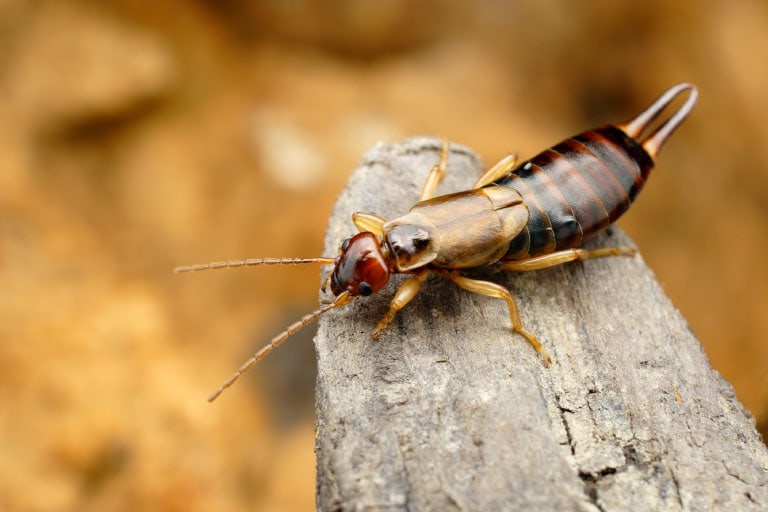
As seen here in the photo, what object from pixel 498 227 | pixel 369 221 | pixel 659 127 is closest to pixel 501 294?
pixel 498 227

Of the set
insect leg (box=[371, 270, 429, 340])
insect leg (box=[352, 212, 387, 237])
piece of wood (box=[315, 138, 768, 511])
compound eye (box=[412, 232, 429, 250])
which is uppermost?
insect leg (box=[352, 212, 387, 237])

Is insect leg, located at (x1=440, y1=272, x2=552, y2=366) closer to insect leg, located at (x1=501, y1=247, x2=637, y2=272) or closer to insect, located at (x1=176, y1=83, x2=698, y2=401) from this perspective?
insect, located at (x1=176, y1=83, x2=698, y2=401)

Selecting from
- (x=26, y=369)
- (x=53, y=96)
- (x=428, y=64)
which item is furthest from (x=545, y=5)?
(x=26, y=369)

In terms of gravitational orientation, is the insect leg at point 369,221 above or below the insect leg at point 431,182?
below

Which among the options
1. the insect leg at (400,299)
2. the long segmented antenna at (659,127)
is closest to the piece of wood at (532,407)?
the insect leg at (400,299)

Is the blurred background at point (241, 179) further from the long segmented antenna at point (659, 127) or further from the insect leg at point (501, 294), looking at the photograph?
the insect leg at point (501, 294)

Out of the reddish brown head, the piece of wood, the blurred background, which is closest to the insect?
the reddish brown head

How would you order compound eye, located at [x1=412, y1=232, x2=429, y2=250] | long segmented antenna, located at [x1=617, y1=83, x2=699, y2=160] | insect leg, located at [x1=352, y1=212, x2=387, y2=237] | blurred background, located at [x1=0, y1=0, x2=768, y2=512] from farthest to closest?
blurred background, located at [x1=0, y1=0, x2=768, y2=512] → long segmented antenna, located at [x1=617, y1=83, x2=699, y2=160] → insect leg, located at [x1=352, y1=212, x2=387, y2=237] → compound eye, located at [x1=412, y1=232, x2=429, y2=250]
